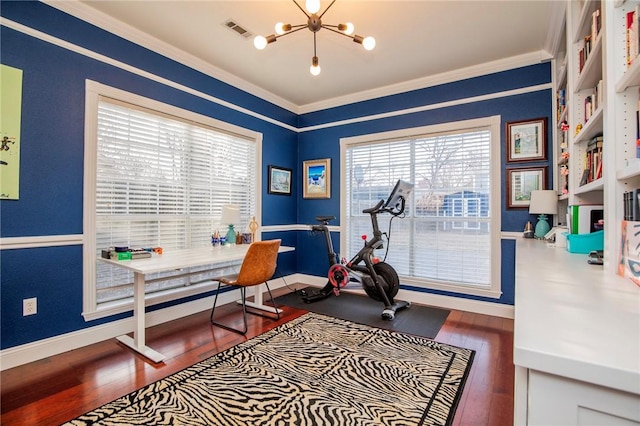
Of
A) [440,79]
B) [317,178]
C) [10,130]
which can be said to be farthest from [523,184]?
[10,130]

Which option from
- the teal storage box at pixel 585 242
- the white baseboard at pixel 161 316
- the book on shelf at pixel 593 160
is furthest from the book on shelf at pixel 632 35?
the white baseboard at pixel 161 316

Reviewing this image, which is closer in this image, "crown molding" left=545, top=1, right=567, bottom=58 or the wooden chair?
"crown molding" left=545, top=1, right=567, bottom=58

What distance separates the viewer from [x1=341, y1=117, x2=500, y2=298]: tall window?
3.47m

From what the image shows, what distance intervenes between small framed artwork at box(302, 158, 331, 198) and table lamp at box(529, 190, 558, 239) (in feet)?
8.35

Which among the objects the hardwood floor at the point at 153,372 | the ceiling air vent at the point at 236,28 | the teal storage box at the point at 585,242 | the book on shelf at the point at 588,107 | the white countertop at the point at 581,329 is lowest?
the hardwood floor at the point at 153,372

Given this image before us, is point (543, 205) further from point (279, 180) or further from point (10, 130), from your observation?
point (10, 130)

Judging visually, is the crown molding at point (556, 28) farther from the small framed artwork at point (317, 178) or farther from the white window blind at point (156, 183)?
the white window blind at point (156, 183)

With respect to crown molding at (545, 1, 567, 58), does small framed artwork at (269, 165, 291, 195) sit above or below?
below

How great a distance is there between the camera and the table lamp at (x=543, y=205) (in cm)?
288

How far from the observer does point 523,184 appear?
3.26 metres

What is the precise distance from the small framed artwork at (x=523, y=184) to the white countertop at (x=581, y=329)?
2.34 meters

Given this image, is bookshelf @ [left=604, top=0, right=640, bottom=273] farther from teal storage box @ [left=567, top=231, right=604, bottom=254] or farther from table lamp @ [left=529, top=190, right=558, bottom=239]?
table lamp @ [left=529, top=190, right=558, bottom=239]

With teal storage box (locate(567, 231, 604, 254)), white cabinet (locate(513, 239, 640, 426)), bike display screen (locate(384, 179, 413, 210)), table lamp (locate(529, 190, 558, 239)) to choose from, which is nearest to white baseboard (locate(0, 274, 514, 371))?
table lamp (locate(529, 190, 558, 239))

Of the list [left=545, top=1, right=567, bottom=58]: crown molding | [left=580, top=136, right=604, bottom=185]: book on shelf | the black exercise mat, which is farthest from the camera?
the black exercise mat
